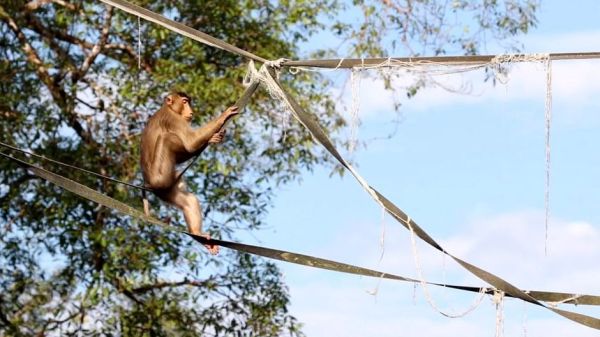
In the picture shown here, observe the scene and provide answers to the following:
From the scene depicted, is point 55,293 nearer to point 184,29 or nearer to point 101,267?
point 101,267

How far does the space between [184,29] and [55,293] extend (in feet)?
18.4

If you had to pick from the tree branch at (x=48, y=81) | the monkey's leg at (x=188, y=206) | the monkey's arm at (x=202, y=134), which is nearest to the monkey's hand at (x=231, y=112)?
the monkey's arm at (x=202, y=134)

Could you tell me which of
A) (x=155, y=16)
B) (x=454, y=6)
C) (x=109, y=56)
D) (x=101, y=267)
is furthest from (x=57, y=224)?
(x=155, y=16)

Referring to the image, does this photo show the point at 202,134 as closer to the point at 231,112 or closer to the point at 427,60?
the point at 231,112

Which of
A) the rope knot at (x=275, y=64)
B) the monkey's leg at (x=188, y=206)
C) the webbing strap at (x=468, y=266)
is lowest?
the webbing strap at (x=468, y=266)

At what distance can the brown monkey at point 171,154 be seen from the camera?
14.7ft

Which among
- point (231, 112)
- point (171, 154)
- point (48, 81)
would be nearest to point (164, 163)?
point (171, 154)

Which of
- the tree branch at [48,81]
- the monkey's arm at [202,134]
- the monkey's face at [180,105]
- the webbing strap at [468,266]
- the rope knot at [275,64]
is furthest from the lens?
the tree branch at [48,81]

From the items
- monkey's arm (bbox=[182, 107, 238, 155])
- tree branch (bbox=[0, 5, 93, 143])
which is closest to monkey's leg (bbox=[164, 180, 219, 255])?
monkey's arm (bbox=[182, 107, 238, 155])

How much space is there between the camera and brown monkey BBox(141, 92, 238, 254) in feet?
14.7

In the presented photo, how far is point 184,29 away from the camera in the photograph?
11.7ft

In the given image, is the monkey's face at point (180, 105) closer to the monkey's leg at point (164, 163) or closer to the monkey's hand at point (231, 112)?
the monkey's leg at point (164, 163)

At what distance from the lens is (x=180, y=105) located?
4895mm

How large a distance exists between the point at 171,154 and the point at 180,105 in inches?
13.3
